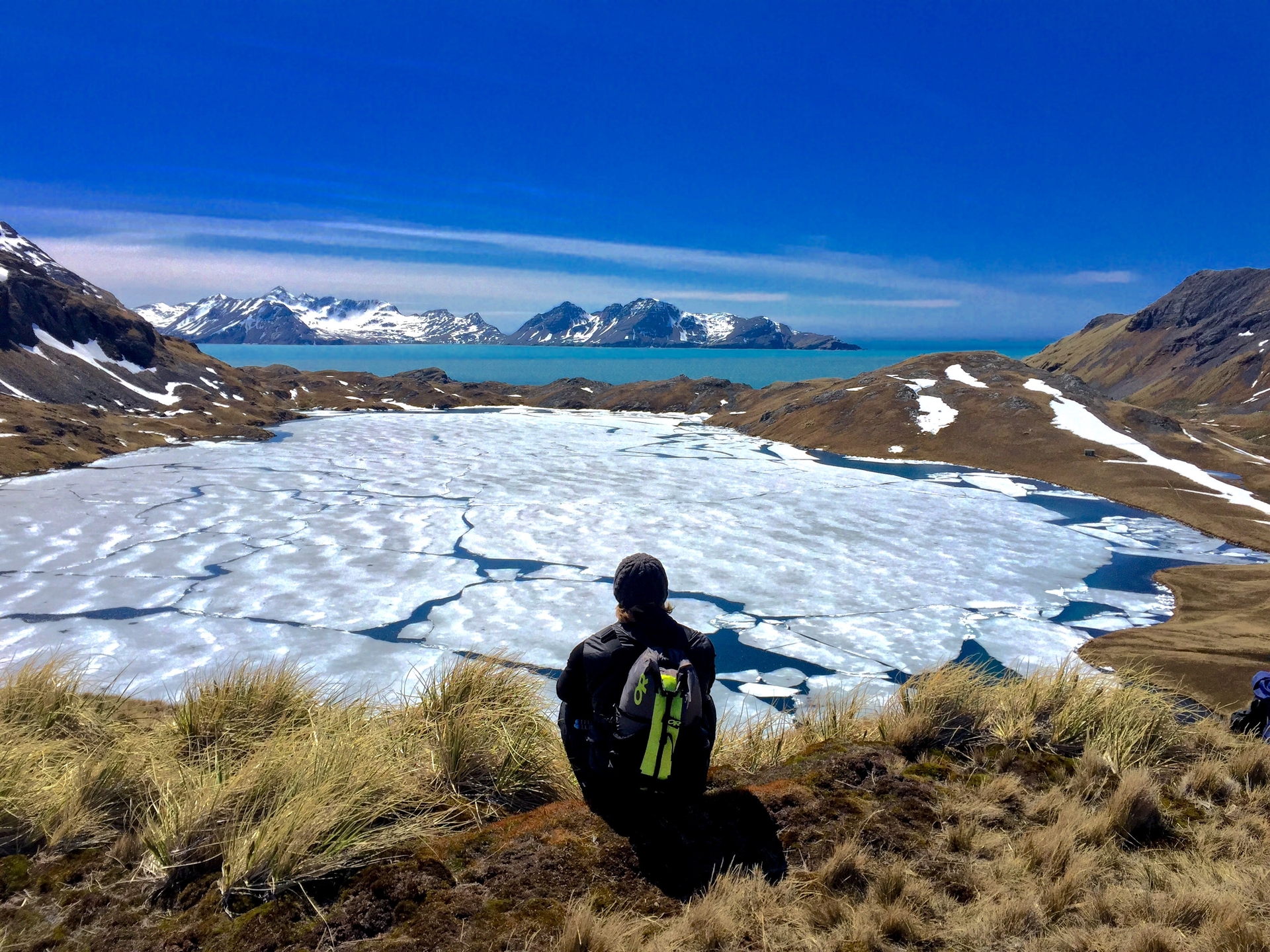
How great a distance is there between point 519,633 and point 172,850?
36.9 feet

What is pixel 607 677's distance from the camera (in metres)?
4.38

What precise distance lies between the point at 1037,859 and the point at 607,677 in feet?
9.27

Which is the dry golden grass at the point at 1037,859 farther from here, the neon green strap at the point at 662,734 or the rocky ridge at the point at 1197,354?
the rocky ridge at the point at 1197,354

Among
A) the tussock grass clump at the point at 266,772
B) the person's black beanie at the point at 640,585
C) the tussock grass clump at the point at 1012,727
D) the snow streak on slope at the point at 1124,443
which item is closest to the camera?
the tussock grass clump at the point at 266,772

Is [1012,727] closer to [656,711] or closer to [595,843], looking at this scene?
[656,711]

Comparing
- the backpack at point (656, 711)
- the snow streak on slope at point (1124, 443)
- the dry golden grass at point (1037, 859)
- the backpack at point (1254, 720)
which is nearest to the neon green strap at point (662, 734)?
the backpack at point (656, 711)

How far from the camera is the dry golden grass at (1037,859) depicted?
11.4 feet

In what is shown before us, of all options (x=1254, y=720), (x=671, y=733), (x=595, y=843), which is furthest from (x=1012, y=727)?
(x=595, y=843)

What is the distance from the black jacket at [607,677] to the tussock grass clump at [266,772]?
83 centimetres

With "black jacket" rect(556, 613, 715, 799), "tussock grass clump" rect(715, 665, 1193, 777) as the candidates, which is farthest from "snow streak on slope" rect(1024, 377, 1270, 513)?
Result: "black jacket" rect(556, 613, 715, 799)

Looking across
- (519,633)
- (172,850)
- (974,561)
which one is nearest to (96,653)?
(519,633)

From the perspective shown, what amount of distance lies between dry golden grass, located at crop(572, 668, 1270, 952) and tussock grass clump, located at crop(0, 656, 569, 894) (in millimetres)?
1509

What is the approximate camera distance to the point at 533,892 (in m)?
3.76

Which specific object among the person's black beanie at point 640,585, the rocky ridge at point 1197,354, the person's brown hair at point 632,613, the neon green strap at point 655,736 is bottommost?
the neon green strap at point 655,736
